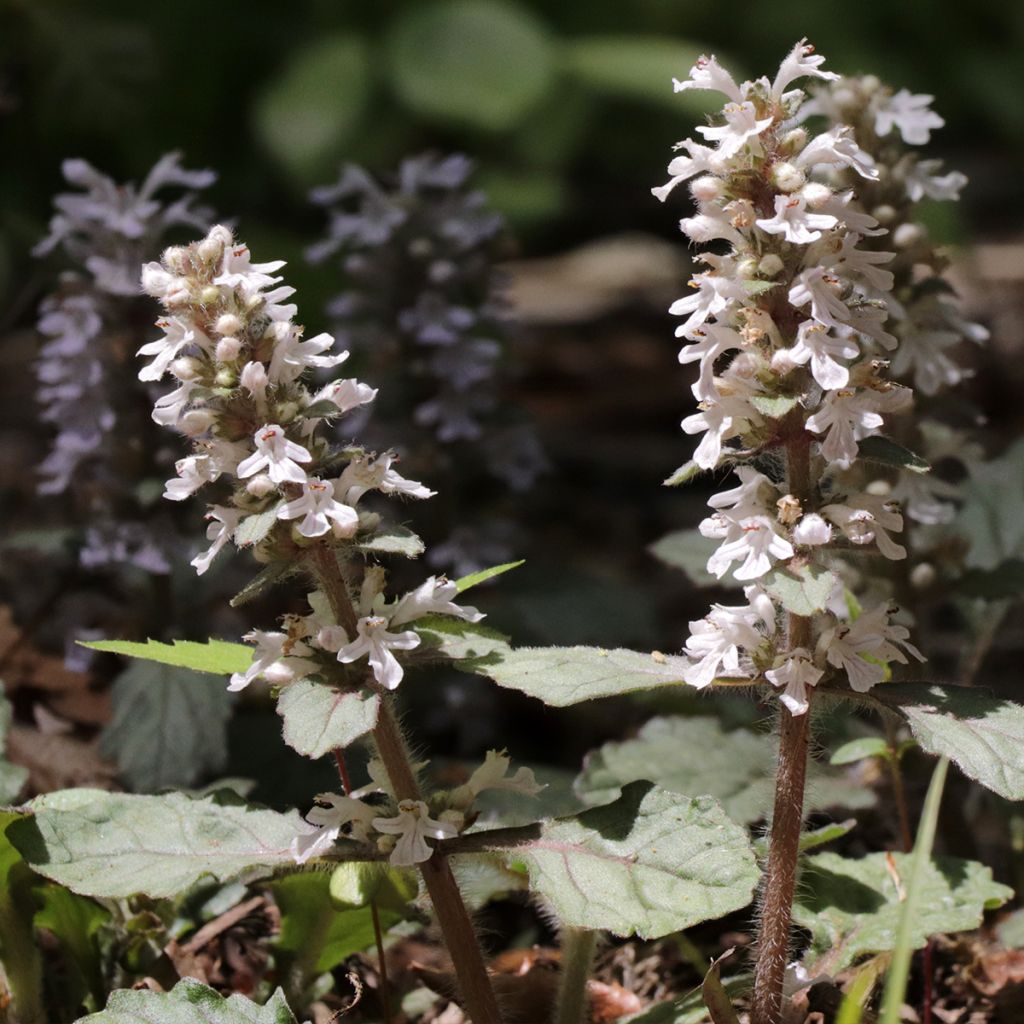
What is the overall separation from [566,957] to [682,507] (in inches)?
142

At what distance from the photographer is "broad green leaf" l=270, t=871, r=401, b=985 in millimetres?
2365

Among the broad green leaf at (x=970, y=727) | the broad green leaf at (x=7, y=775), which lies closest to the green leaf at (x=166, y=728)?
the broad green leaf at (x=7, y=775)

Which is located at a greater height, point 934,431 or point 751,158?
point 751,158

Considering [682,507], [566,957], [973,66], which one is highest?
[973,66]

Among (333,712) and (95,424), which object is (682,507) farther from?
(333,712)

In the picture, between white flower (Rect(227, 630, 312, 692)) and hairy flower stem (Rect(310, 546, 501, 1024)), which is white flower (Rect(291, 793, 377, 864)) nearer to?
hairy flower stem (Rect(310, 546, 501, 1024))

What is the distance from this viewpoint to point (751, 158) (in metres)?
1.81

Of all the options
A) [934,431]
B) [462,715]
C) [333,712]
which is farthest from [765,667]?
[462,715]

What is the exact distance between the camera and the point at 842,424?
70.9 inches

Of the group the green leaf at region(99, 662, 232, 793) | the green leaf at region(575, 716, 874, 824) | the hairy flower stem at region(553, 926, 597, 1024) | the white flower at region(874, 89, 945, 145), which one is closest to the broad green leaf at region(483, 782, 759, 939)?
the hairy flower stem at region(553, 926, 597, 1024)

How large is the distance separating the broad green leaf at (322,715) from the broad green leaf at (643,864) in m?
0.34

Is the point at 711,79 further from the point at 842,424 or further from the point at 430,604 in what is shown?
the point at 430,604

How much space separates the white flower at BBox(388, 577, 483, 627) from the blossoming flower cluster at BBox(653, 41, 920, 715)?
1.11ft

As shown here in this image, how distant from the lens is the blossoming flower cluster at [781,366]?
1.78 m
